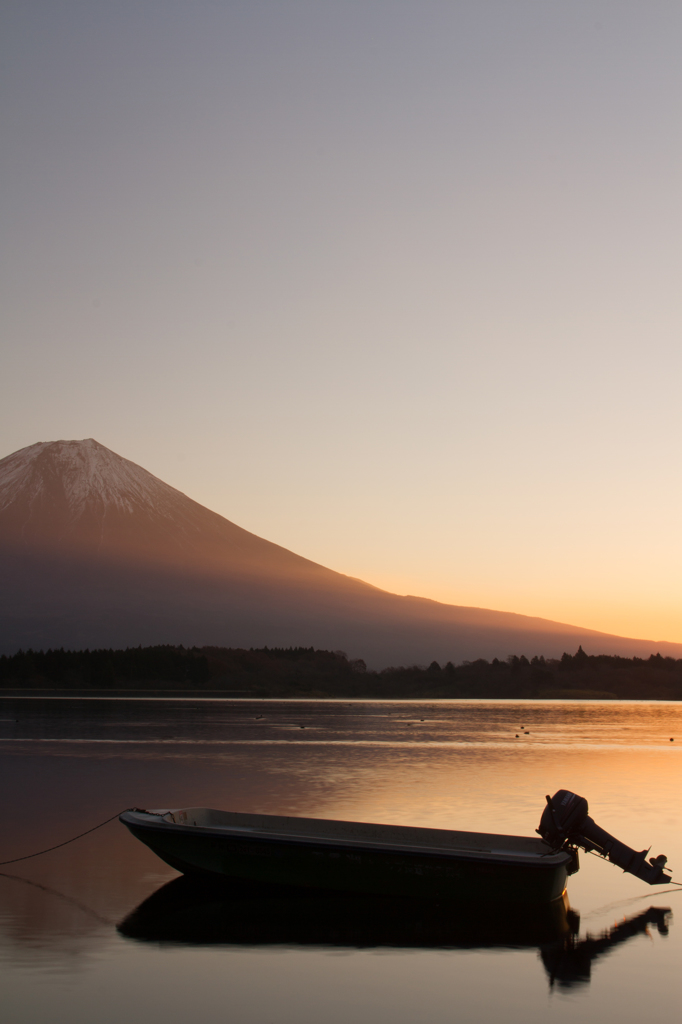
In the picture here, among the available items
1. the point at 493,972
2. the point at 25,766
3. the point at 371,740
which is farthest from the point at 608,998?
the point at 371,740

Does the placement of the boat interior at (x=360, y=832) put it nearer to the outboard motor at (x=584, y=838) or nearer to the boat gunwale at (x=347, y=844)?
the boat gunwale at (x=347, y=844)

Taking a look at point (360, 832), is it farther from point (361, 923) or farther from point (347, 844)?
point (361, 923)

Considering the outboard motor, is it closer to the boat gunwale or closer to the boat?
the boat

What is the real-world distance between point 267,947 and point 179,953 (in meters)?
1.24

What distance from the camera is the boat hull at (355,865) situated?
1473 cm

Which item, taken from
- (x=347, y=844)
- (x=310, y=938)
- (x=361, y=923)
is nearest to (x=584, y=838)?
(x=347, y=844)

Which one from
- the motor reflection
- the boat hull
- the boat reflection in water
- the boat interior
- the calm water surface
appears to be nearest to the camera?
the calm water surface

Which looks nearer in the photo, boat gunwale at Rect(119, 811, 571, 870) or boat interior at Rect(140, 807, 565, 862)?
boat gunwale at Rect(119, 811, 571, 870)

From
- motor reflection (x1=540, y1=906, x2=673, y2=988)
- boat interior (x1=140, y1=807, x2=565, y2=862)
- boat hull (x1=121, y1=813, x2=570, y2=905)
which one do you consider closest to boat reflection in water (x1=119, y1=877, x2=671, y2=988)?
motor reflection (x1=540, y1=906, x2=673, y2=988)

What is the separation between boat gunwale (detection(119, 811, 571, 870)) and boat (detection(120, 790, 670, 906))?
0.02m

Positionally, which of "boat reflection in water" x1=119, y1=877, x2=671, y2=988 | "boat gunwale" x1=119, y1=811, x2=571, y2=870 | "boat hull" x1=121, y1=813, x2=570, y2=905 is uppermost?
"boat gunwale" x1=119, y1=811, x2=571, y2=870

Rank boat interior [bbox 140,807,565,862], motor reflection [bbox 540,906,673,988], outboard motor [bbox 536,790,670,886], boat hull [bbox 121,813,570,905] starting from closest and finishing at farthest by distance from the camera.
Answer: motor reflection [bbox 540,906,673,988] < boat hull [bbox 121,813,570,905] < outboard motor [bbox 536,790,670,886] < boat interior [bbox 140,807,565,862]

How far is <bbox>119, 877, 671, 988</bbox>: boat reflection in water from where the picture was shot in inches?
511

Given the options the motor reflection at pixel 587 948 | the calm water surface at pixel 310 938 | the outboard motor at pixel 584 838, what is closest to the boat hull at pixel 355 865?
the calm water surface at pixel 310 938
